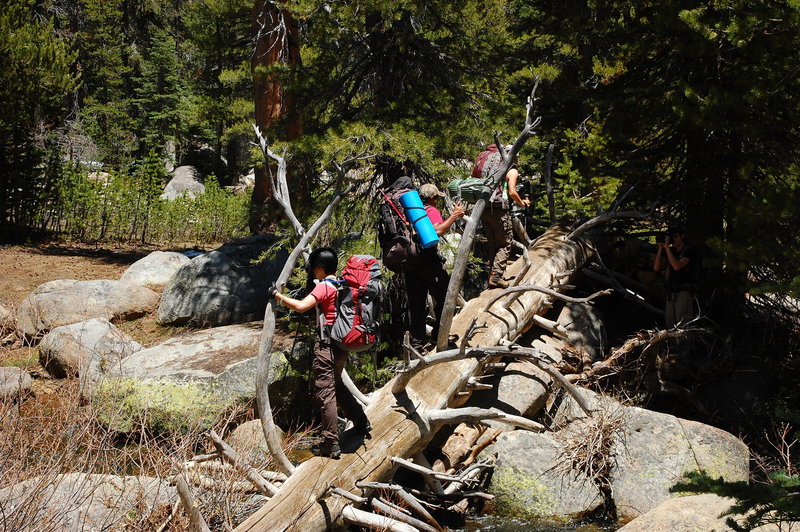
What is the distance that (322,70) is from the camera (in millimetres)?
9578

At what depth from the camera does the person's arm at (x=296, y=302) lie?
5084mm

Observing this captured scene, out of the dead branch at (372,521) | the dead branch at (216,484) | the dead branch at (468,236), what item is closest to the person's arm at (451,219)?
the dead branch at (468,236)

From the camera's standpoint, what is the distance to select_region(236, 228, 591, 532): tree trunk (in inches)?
209

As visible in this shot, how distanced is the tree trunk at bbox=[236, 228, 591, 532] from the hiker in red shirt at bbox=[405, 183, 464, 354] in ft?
1.46

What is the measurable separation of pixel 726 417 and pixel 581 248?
2993mm

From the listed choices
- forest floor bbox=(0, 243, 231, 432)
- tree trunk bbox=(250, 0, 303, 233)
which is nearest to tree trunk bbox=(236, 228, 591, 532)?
tree trunk bbox=(250, 0, 303, 233)

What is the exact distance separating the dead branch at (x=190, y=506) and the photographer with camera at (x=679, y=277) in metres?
6.33

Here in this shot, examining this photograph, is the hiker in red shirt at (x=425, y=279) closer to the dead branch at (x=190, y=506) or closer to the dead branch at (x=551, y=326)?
the dead branch at (x=551, y=326)

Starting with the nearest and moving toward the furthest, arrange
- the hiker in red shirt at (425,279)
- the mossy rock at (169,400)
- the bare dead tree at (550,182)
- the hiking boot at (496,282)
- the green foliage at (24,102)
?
the hiker in red shirt at (425,279), the mossy rock at (169,400), the hiking boot at (496,282), the bare dead tree at (550,182), the green foliage at (24,102)

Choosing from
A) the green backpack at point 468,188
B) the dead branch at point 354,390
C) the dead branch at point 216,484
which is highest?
the green backpack at point 468,188

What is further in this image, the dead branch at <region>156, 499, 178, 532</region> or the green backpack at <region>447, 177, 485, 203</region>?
the green backpack at <region>447, 177, 485, 203</region>

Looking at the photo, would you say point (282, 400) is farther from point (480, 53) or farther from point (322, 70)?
point (480, 53)

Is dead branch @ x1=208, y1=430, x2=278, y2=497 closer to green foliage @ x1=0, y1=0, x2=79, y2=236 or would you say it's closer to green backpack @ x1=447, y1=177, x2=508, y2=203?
green backpack @ x1=447, y1=177, x2=508, y2=203

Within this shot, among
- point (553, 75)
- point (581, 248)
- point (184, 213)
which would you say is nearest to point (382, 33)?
point (553, 75)
